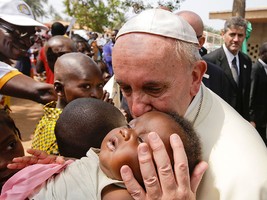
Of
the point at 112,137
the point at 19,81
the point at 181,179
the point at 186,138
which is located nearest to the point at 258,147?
the point at 186,138

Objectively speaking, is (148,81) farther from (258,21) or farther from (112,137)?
(258,21)

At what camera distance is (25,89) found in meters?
2.69

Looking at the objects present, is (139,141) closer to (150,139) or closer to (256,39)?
(150,139)

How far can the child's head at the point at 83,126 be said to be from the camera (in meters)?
2.14

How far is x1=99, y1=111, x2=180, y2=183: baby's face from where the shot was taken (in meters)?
→ 1.45

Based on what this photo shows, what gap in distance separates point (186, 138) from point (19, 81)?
1.64 metres

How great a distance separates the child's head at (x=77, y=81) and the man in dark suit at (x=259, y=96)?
183 inches

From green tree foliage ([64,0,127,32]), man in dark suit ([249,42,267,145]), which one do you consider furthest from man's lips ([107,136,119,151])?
green tree foliage ([64,0,127,32])

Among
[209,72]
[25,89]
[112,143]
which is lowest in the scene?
[209,72]

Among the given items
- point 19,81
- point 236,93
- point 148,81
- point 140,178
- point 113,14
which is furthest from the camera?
point 113,14

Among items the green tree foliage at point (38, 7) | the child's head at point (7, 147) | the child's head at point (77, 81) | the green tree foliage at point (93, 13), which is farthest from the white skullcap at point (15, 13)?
the green tree foliage at point (38, 7)

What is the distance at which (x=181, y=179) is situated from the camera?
4.25ft

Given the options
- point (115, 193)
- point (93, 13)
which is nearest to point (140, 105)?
point (115, 193)

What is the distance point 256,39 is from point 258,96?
16.4ft
